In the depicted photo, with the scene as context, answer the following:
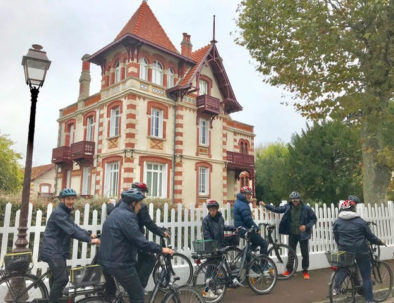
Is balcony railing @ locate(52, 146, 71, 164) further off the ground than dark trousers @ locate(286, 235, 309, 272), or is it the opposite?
balcony railing @ locate(52, 146, 71, 164)

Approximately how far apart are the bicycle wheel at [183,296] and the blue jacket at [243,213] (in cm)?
240

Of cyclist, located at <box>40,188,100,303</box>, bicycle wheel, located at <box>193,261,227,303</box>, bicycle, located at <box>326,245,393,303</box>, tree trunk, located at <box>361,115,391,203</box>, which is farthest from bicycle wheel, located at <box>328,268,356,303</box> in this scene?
A: tree trunk, located at <box>361,115,391,203</box>

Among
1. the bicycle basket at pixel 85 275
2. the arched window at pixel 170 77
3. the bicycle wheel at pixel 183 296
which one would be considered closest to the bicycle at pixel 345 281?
the bicycle wheel at pixel 183 296

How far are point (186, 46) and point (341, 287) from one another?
19699 mm

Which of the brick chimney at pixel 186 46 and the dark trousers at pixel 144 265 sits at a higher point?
the brick chimney at pixel 186 46

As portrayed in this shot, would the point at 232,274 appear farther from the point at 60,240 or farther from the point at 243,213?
the point at 60,240

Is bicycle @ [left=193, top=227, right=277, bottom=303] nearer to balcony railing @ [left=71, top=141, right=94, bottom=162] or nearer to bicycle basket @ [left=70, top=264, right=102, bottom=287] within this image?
bicycle basket @ [left=70, top=264, right=102, bottom=287]

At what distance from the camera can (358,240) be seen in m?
5.18

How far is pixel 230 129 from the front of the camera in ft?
82.9

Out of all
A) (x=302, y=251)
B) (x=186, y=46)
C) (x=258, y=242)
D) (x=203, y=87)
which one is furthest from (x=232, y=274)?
(x=186, y=46)

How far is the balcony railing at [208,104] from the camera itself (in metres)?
20.4

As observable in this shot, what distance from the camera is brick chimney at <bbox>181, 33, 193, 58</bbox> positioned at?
72.5ft

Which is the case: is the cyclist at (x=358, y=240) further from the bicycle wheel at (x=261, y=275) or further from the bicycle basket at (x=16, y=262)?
the bicycle basket at (x=16, y=262)

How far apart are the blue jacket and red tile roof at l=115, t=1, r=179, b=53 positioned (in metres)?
14.9
